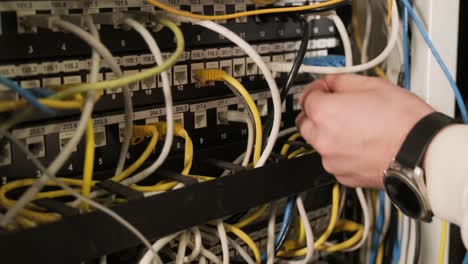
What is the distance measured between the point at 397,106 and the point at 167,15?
282mm

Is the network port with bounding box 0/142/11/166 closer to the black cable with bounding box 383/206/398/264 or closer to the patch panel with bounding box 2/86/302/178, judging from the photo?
the patch panel with bounding box 2/86/302/178

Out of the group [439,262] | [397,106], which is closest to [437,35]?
[397,106]

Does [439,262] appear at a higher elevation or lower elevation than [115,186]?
lower

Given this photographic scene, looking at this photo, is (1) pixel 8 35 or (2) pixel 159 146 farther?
(2) pixel 159 146

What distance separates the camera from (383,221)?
2.86ft

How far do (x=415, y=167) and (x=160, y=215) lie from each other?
0.92 feet

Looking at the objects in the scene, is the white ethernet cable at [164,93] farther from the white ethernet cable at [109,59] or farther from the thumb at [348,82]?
the thumb at [348,82]

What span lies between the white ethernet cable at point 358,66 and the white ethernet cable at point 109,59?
0.77 ft

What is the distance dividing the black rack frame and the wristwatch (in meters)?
0.12

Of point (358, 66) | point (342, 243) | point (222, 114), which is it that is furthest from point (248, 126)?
point (342, 243)

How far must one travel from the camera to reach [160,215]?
549 mm

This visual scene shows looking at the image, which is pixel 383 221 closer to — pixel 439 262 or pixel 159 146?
pixel 439 262

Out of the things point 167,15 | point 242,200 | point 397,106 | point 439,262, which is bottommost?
point 439,262

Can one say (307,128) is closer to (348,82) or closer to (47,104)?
(348,82)
